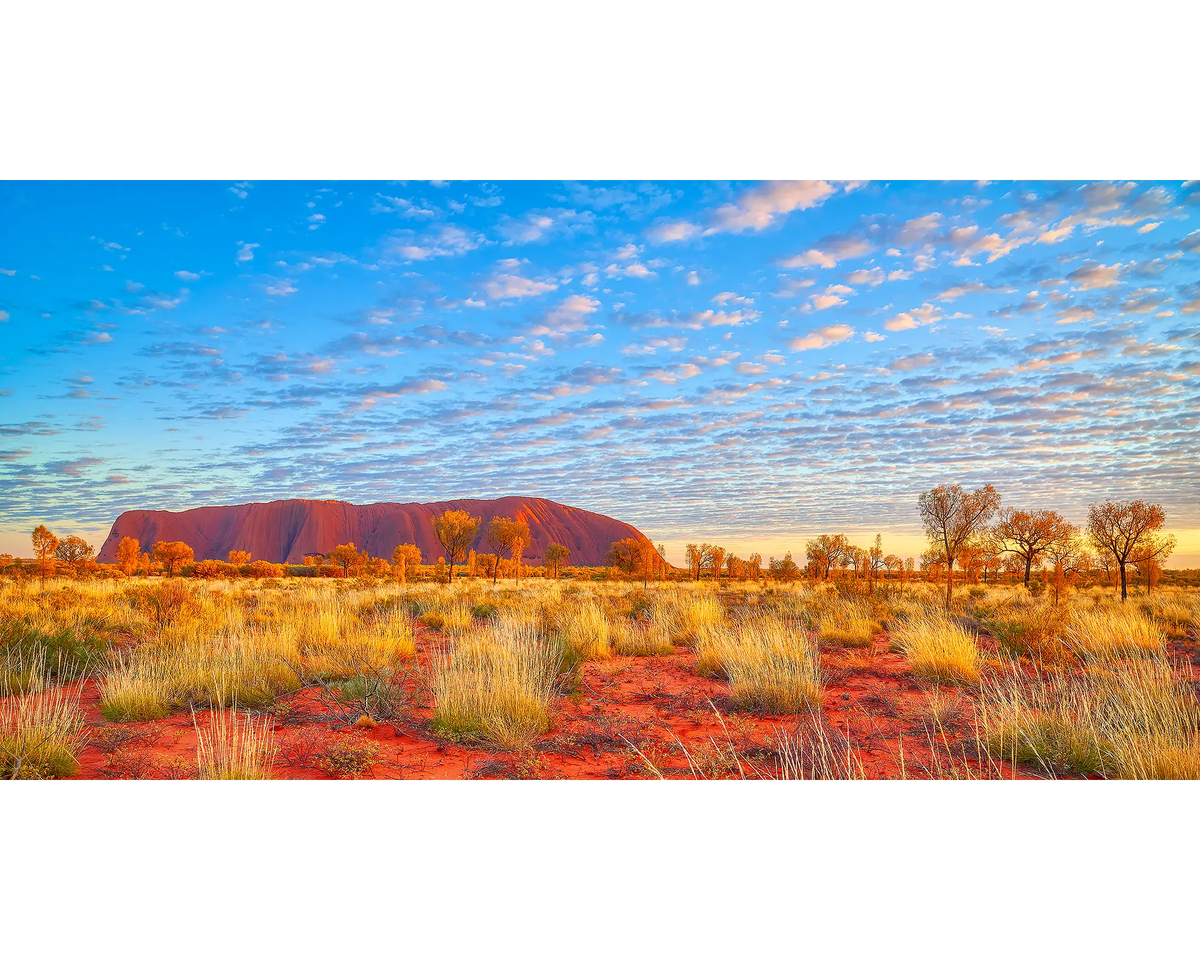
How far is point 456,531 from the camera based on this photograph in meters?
39.5

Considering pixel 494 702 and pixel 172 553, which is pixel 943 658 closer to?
pixel 494 702

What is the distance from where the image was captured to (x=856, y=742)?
194 inches

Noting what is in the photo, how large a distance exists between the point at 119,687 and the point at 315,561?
37923mm

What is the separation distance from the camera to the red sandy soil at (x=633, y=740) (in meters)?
4.33

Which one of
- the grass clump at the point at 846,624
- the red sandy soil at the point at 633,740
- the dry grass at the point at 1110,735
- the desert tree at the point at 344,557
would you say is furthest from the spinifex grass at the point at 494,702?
the desert tree at the point at 344,557

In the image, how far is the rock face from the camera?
29.3 meters

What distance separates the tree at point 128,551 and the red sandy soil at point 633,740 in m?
23.0

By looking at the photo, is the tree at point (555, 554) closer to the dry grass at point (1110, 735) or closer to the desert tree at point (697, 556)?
the desert tree at point (697, 556)

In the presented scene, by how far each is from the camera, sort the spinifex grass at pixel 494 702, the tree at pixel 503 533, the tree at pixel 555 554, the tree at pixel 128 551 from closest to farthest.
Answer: the spinifex grass at pixel 494 702 < the tree at pixel 128 551 < the tree at pixel 503 533 < the tree at pixel 555 554

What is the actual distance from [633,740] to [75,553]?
25822mm

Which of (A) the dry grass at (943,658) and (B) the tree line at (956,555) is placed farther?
(B) the tree line at (956,555)

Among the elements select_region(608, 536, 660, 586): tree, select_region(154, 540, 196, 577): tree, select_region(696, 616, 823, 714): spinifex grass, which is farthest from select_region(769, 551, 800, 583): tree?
select_region(154, 540, 196, 577): tree
